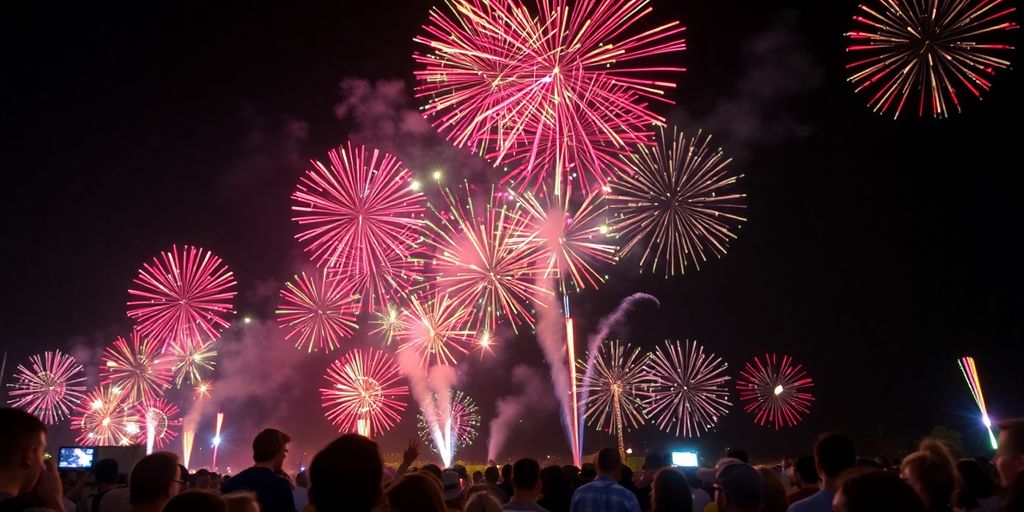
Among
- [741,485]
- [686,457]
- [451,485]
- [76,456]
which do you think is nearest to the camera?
[741,485]

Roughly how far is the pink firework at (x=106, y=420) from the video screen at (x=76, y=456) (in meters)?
41.5

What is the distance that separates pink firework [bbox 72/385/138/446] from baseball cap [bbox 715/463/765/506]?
2305 inches

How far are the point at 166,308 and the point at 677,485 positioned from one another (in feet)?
130

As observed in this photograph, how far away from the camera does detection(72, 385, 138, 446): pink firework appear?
5444 cm

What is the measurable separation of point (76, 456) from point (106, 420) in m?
44.0

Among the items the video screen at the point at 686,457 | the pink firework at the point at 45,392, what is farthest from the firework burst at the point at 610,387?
the pink firework at the point at 45,392

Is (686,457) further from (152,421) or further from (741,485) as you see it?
(152,421)

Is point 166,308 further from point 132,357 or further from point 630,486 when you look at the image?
point 630,486

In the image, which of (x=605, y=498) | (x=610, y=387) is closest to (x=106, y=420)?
(x=610, y=387)

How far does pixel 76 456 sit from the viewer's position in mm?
17297

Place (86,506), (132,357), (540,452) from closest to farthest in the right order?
(86,506) → (132,357) → (540,452)

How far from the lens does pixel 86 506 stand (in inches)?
383

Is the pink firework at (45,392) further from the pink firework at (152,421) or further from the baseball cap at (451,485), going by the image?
the baseball cap at (451,485)

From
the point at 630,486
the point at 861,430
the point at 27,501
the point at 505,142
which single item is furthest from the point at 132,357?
the point at 861,430
